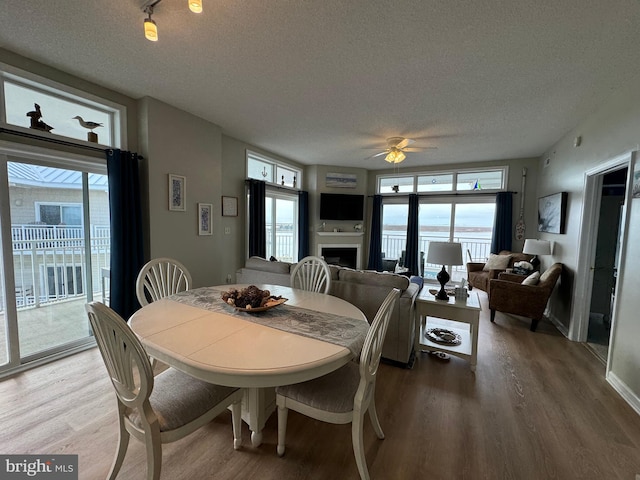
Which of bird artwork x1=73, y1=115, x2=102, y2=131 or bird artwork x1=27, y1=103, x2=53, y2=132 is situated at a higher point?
bird artwork x1=73, y1=115, x2=102, y2=131

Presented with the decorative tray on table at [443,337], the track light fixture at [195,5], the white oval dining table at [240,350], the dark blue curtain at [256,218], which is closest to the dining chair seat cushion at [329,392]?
the white oval dining table at [240,350]

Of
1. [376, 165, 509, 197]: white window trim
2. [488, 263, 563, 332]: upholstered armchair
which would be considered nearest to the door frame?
[488, 263, 563, 332]: upholstered armchair

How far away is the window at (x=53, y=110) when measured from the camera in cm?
225

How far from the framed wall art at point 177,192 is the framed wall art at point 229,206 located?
33.0 inches

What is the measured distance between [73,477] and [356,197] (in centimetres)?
600

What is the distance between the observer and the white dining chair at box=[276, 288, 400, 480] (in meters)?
1.31

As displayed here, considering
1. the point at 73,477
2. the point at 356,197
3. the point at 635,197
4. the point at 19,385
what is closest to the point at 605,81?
the point at 635,197

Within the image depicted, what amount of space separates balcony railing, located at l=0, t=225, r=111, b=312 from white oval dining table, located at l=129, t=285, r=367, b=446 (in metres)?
1.74

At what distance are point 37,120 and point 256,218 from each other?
110 inches

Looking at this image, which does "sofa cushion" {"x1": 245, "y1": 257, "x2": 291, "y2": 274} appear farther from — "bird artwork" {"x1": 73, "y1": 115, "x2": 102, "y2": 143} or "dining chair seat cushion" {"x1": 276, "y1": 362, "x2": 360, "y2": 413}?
"bird artwork" {"x1": 73, "y1": 115, "x2": 102, "y2": 143}

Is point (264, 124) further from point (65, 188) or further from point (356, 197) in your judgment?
point (356, 197)

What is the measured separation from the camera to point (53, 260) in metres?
2.74

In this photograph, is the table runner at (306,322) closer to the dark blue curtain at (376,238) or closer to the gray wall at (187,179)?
the gray wall at (187,179)

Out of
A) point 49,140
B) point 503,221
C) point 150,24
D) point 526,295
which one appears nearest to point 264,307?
point 150,24
